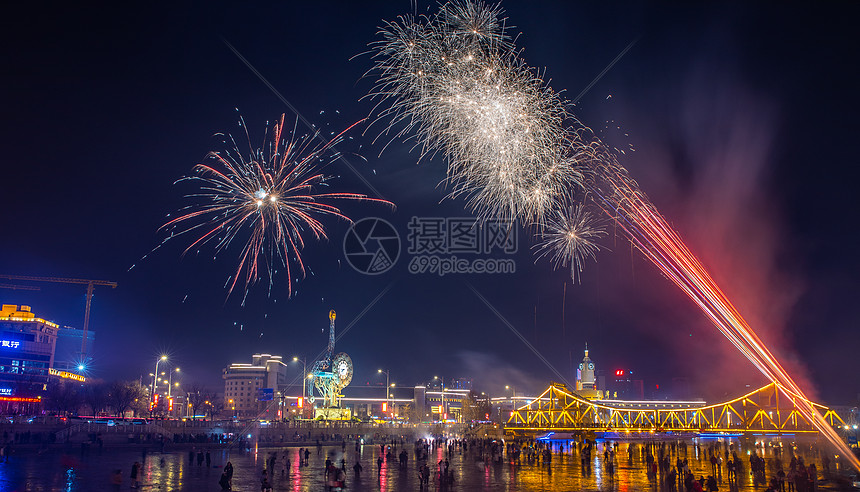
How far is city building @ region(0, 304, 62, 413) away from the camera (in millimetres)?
93500

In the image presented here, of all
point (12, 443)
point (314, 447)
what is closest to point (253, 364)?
point (314, 447)

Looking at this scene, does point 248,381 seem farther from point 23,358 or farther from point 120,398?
point 120,398

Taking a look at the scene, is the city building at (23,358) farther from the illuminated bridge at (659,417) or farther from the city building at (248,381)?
the illuminated bridge at (659,417)

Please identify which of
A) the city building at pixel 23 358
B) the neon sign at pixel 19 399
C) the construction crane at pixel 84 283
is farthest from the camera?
the construction crane at pixel 84 283

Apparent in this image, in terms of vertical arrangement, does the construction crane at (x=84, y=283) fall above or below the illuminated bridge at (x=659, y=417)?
above

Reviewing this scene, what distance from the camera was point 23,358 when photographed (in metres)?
109

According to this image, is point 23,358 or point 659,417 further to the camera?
point 23,358

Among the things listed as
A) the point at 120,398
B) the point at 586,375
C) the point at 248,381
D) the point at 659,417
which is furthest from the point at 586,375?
the point at 120,398

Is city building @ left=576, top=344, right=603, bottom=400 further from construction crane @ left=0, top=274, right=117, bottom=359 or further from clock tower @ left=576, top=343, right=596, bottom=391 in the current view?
construction crane @ left=0, top=274, right=117, bottom=359

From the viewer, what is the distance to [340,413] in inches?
4289

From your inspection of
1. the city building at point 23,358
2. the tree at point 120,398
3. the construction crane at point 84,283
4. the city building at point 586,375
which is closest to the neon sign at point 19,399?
the city building at point 23,358

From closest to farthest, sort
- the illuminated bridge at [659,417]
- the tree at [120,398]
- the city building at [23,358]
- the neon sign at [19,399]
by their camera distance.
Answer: the illuminated bridge at [659,417]
the tree at [120,398]
the neon sign at [19,399]
the city building at [23,358]

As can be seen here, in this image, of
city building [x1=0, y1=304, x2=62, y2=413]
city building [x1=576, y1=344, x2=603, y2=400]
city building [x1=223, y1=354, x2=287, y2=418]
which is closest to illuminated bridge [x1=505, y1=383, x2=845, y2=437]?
city building [x1=576, y1=344, x2=603, y2=400]

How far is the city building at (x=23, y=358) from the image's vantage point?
93500 millimetres
